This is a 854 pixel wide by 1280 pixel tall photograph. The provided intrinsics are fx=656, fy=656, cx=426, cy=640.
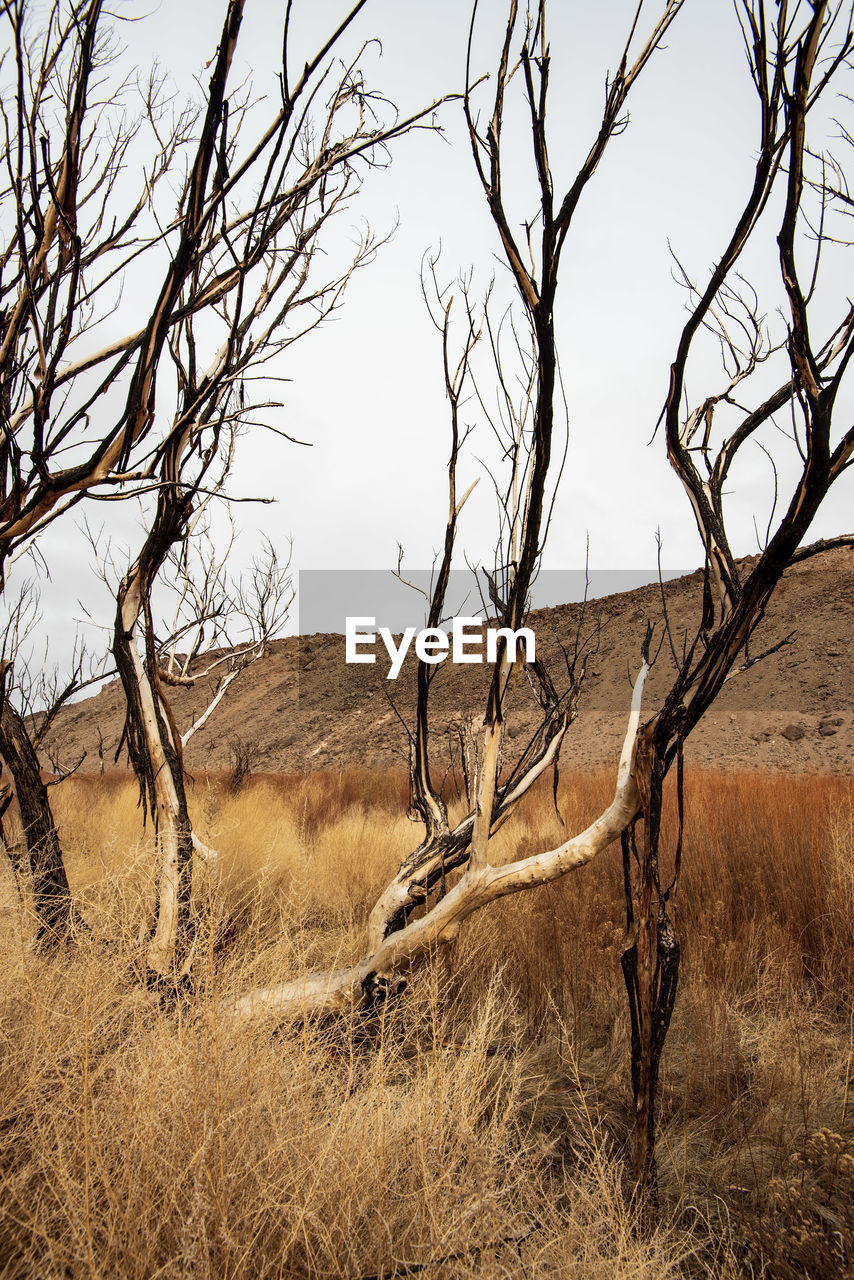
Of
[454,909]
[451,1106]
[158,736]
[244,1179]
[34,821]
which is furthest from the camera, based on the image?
[34,821]

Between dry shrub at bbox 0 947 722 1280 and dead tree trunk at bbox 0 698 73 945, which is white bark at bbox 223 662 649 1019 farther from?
dead tree trunk at bbox 0 698 73 945

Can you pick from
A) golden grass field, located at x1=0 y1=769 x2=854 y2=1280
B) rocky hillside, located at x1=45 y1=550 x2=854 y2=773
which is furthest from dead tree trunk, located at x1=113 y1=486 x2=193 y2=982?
rocky hillside, located at x1=45 y1=550 x2=854 y2=773

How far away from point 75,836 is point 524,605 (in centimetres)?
676

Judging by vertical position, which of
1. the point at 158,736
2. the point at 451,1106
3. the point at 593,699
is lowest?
the point at 451,1106

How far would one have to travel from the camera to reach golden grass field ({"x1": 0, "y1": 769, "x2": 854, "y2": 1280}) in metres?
1.47

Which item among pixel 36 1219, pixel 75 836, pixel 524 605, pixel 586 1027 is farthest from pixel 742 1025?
pixel 75 836

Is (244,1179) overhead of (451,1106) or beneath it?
overhead

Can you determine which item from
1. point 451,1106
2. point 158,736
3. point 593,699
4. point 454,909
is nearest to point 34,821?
point 158,736

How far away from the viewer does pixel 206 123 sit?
167 cm

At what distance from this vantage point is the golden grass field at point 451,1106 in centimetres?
147

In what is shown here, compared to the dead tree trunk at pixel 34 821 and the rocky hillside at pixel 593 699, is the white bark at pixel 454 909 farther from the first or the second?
the rocky hillside at pixel 593 699

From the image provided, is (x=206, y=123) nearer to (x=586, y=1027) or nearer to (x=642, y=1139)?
(x=642, y=1139)

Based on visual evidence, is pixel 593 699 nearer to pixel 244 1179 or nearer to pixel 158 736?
pixel 158 736

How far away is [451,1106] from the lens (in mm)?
1961
